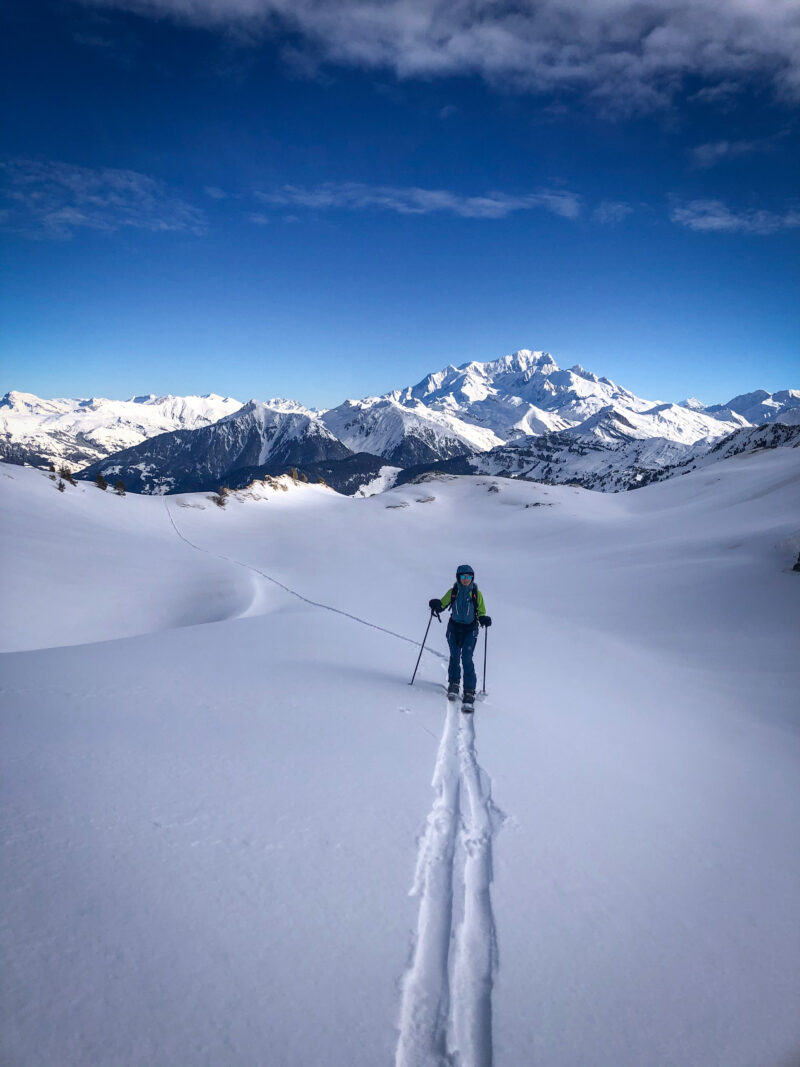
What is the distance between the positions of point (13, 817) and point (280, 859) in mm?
2301

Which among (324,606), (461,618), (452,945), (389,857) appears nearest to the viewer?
(452,945)

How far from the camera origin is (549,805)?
5.76 m

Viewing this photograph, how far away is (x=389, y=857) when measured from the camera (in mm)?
4504

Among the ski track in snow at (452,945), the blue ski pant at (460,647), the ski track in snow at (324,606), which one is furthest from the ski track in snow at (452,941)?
the ski track in snow at (324,606)

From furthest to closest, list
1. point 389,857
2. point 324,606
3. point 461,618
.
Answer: point 324,606 < point 461,618 < point 389,857

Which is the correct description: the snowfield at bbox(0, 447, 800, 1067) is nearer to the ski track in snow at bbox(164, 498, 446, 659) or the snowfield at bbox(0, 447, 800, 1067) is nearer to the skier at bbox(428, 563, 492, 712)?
the skier at bbox(428, 563, 492, 712)

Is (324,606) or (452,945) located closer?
(452,945)

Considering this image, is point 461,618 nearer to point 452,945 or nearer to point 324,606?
point 452,945

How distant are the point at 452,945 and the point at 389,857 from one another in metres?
0.93

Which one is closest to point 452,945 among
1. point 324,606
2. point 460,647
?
point 460,647

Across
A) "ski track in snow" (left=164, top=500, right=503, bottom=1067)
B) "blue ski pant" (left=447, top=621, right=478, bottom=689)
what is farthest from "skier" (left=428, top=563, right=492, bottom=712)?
"ski track in snow" (left=164, top=500, right=503, bottom=1067)

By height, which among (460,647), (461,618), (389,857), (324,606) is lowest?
(324,606)

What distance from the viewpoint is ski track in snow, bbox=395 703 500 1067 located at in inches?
122

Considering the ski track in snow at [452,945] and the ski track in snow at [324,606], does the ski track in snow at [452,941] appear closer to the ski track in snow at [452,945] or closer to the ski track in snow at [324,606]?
the ski track in snow at [452,945]
